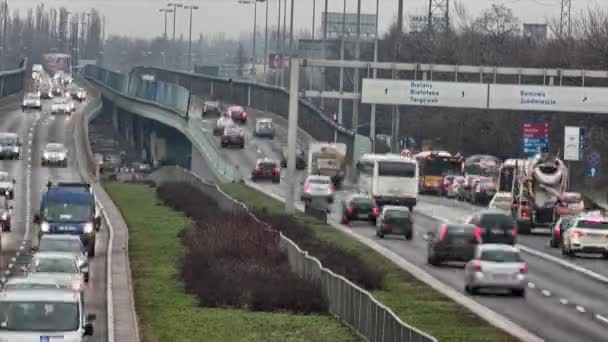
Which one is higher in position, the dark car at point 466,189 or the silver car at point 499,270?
the silver car at point 499,270

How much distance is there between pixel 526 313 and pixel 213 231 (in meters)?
14.0

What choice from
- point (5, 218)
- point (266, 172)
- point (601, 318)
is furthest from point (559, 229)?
point (266, 172)

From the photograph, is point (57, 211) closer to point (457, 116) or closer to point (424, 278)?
point (424, 278)

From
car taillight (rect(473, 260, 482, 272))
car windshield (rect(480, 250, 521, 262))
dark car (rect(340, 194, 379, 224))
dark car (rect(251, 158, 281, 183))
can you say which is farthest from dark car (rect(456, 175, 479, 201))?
car windshield (rect(480, 250, 521, 262))

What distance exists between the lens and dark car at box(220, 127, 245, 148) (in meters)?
130

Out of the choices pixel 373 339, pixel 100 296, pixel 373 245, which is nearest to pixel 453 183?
pixel 373 245

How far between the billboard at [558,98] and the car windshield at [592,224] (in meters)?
24.2

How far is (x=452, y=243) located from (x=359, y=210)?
72.5ft

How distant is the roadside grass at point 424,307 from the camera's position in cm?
3216

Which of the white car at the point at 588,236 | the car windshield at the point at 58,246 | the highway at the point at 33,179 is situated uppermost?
the car windshield at the point at 58,246

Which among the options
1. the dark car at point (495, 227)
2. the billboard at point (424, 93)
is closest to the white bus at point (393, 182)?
the billboard at point (424, 93)

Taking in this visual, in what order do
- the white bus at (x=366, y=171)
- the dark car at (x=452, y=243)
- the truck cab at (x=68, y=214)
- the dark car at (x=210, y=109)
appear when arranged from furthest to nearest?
1. the dark car at (x=210, y=109)
2. the white bus at (x=366, y=171)
3. the truck cab at (x=68, y=214)
4. the dark car at (x=452, y=243)

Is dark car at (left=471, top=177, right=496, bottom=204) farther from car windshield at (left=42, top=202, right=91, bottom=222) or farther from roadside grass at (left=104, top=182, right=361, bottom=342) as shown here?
car windshield at (left=42, top=202, right=91, bottom=222)

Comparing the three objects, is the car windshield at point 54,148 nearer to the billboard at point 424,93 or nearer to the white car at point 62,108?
the billboard at point 424,93
